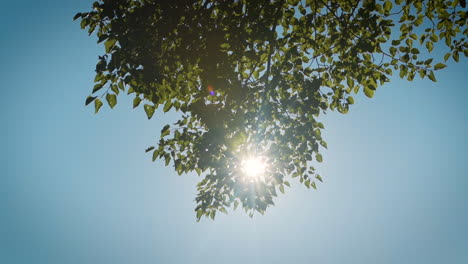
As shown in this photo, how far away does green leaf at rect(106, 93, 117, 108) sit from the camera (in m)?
4.54

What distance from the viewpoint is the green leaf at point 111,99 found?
4.54 meters

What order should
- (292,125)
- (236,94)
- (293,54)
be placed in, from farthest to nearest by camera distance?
(292,125) → (236,94) → (293,54)

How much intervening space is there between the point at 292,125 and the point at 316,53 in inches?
68.9

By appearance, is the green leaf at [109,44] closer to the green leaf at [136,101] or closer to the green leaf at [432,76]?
the green leaf at [136,101]

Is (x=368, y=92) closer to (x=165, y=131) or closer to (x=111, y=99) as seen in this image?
(x=165, y=131)

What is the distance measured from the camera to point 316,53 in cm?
596

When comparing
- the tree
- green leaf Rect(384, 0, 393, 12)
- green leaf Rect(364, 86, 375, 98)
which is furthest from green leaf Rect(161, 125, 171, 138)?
green leaf Rect(384, 0, 393, 12)

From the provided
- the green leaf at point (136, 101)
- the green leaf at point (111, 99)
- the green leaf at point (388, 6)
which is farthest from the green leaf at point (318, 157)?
the green leaf at point (111, 99)

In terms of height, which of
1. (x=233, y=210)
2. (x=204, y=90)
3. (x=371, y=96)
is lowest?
(x=233, y=210)

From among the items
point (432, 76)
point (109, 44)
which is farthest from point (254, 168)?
point (432, 76)

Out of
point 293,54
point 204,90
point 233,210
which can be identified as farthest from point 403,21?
point 233,210

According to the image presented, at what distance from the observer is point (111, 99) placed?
455 cm

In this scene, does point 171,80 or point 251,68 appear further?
point 251,68

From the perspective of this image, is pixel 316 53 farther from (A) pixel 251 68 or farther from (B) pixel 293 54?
(A) pixel 251 68
